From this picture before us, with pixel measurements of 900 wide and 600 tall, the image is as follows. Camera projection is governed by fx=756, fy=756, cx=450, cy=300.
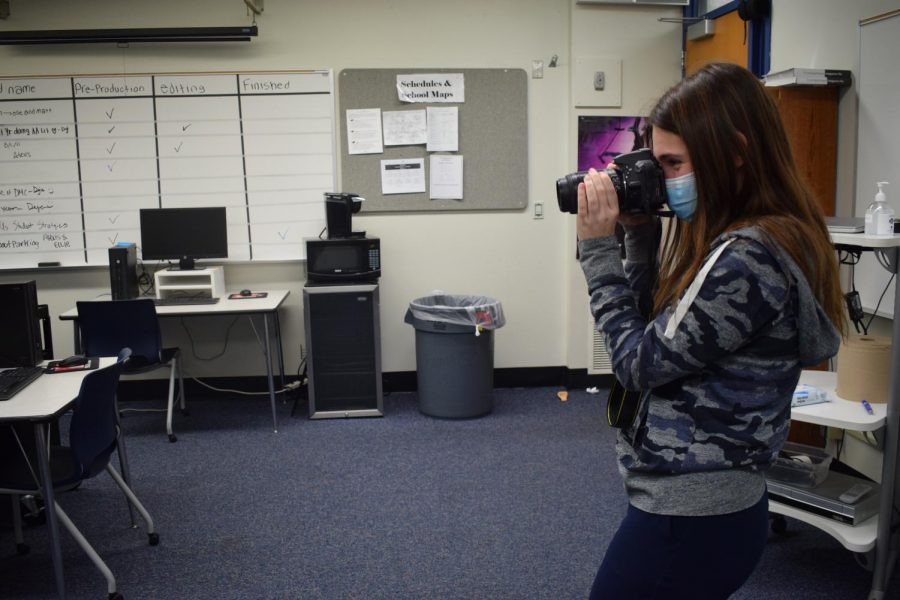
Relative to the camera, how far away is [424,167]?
4.51 m

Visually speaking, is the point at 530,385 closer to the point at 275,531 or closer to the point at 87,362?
the point at 275,531

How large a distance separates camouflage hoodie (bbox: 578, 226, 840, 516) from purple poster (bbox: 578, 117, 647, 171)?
3.52m

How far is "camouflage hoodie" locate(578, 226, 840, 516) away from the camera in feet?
3.20

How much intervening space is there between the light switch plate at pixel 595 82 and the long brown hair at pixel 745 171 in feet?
11.5

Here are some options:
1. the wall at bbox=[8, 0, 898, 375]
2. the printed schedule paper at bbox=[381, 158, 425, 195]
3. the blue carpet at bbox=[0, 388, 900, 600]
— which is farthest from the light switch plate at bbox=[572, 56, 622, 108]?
the blue carpet at bbox=[0, 388, 900, 600]

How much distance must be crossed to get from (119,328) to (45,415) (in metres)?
1.65

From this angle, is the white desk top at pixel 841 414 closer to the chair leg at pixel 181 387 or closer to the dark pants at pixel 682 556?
the dark pants at pixel 682 556

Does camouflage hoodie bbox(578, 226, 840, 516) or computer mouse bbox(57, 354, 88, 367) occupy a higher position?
camouflage hoodie bbox(578, 226, 840, 516)

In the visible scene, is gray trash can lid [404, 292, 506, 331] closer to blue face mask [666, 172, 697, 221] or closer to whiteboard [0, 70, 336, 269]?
whiteboard [0, 70, 336, 269]

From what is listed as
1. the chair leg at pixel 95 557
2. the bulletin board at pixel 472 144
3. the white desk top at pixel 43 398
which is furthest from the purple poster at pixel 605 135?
the chair leg at pixel 95 557

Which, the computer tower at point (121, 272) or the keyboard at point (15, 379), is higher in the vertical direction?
the computer tower at point (121, 272)

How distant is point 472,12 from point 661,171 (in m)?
3.67

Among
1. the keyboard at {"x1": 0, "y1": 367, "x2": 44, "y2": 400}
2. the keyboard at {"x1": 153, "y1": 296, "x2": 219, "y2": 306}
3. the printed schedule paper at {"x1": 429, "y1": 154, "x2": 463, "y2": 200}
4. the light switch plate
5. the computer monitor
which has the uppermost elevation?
the light switch plate

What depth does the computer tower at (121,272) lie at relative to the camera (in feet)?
13.5
